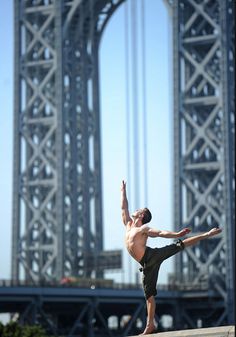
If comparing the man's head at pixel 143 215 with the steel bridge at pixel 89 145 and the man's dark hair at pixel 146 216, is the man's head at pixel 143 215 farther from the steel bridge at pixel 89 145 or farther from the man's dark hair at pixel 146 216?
the steel bridge at pixel 89 145

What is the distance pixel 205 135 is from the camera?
9069 cm

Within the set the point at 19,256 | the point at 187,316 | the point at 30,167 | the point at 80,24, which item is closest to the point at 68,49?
the point at 80,24

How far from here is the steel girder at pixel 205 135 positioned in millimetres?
89375

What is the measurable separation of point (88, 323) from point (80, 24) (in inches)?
829

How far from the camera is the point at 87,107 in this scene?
9081 centimetres

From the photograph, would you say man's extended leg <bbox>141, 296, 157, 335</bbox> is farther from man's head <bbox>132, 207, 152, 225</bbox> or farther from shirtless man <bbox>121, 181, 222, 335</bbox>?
man's head <bbox>132, 207, 152, 225</bbox>

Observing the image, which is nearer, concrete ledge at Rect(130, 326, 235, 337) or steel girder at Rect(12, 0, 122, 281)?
concrete ledge at Rect(130, 326, 235, 337)

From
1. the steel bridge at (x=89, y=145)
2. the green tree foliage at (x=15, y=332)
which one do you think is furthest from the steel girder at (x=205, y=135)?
the green tree foliage at (x=15, y=332)

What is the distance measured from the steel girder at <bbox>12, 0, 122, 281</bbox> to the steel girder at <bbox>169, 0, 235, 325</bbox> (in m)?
5.58

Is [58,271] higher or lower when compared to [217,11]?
lower

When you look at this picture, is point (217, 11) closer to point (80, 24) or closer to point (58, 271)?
point (80, 24)

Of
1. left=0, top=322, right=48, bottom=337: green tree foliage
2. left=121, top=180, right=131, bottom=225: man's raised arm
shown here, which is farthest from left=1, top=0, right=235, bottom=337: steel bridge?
left=121, top=180, right=131, bottom=225: man's raised arm

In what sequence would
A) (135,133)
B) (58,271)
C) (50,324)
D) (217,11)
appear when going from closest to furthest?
(50,324), (58,271), (217,11), (135,133)

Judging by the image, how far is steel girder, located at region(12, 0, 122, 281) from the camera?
88.9m
